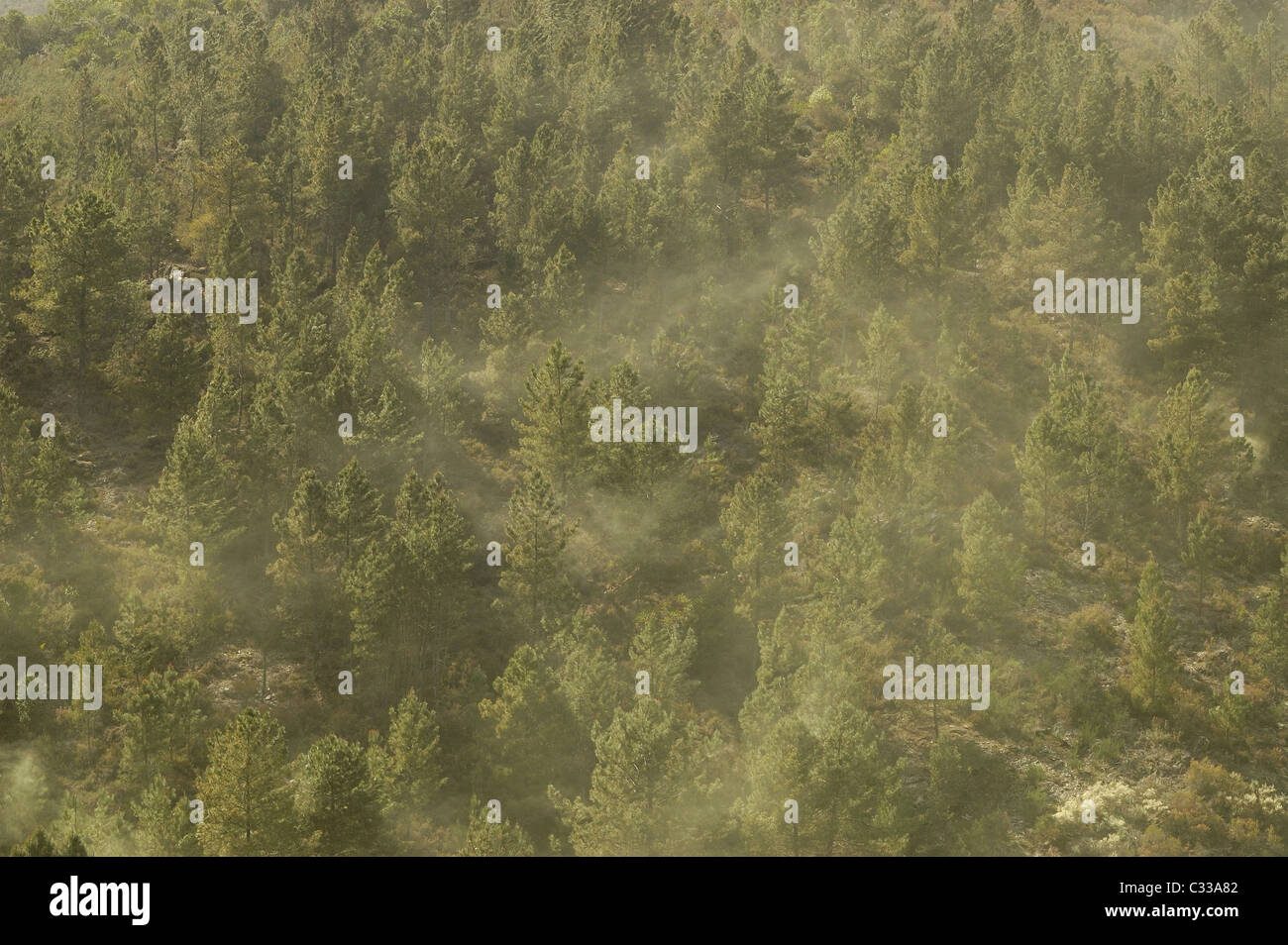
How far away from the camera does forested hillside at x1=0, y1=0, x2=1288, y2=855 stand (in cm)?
4584

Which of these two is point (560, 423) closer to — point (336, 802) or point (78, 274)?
point (336, 802)

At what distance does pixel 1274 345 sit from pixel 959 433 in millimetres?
20269

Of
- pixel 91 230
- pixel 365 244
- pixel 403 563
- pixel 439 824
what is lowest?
pixel 439 824

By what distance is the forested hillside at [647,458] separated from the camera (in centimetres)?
4584

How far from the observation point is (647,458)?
2234 inches

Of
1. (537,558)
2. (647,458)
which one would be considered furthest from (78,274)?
(647,458)

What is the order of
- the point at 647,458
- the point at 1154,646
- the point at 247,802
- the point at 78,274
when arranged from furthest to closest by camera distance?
the point at 78,274
the point at 647,458
the point at 1154,646
the point at 247,802

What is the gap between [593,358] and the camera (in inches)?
2697

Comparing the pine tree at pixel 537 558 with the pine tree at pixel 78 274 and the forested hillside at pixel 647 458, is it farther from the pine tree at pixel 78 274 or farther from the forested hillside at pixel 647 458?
the pine tree at pixel 78 274

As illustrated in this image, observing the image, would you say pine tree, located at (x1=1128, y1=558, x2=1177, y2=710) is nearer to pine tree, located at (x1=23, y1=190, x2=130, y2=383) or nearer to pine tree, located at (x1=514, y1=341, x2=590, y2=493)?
pine tree, located at (x1=514, y1=341, x2=590, y2=493)

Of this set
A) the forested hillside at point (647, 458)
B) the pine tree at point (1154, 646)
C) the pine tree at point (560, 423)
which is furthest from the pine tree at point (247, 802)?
the pine tree at point (1154, 646)

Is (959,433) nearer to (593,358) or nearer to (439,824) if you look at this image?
(593,358)

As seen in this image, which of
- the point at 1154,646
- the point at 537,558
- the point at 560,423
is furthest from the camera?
the point at 560,423

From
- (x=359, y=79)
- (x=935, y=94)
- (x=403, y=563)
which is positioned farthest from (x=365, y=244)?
(x=935, y=94)
